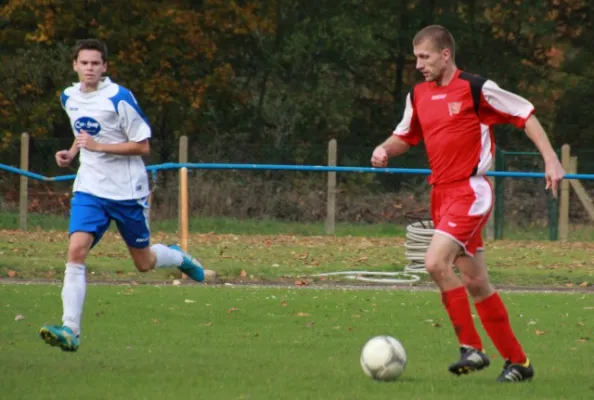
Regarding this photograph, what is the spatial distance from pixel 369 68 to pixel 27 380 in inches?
1117

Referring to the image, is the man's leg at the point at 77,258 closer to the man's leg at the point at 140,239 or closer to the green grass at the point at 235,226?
the man's leg at the point at 140,239

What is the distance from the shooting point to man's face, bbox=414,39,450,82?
7520mm

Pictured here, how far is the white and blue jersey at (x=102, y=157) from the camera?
851 centimetres

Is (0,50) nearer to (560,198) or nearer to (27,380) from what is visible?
(560,198)

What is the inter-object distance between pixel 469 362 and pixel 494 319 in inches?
12.0

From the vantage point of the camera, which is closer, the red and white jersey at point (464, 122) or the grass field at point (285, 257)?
the red and white jersey at point (464, 122)

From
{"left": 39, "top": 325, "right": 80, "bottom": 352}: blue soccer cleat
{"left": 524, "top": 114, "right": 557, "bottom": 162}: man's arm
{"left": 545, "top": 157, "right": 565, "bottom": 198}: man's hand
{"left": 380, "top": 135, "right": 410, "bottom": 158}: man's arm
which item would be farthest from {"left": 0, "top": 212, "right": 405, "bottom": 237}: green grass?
{"left": 545, "top": 157, "right": 565, "bottom": 198}: man's hand

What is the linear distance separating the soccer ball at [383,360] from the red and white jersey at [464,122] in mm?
924

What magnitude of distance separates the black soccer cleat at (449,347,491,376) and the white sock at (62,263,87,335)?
2207 mm

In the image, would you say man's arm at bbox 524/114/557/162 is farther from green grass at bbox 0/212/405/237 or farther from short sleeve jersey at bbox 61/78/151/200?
green grass at bbox 0/212/405/237

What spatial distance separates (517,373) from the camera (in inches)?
300

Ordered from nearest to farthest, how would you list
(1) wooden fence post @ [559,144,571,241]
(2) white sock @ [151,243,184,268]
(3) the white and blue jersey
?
1. (3) the white and blue jersey
2. (2) white sock @ [151,243,184,268]
3. (1) wooden fence post @ [559,144,571,241]

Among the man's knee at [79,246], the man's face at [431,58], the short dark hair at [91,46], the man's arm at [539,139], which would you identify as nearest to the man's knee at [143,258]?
the man's knee at [79,246]

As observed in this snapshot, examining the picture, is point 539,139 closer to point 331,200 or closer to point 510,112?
point 510,112
